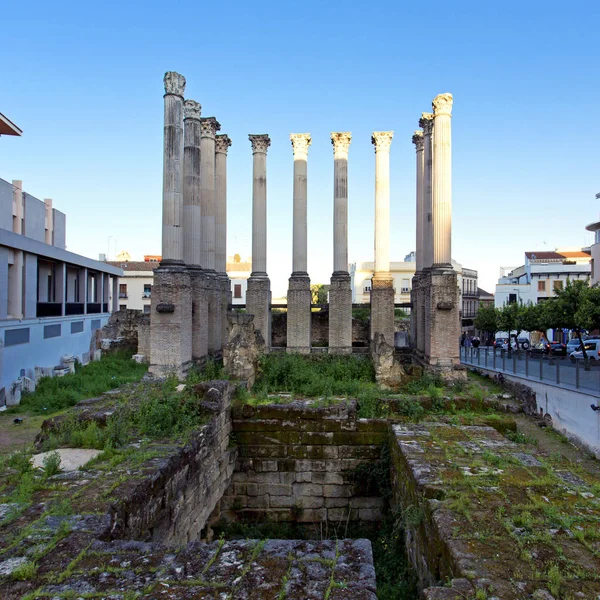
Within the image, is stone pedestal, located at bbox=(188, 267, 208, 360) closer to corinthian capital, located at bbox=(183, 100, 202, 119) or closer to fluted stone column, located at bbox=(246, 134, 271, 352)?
fluted stone column, located at bbox=(246, 134, 271, 352)

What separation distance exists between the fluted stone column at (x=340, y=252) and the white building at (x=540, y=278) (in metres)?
25.7

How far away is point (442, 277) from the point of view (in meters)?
13.1

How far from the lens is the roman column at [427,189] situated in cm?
1516

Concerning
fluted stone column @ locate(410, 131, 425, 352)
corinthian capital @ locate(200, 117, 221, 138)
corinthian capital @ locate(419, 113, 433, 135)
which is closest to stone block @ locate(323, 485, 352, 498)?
fluted stone column @ locate(410, 131, 425, 352)

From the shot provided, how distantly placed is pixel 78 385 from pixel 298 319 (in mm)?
7277

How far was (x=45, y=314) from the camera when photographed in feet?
59.8

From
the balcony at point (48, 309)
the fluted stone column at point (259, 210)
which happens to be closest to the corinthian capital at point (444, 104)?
the fluted stone column at point (259, 210)

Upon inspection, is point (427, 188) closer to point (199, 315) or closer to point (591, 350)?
point (199, 315)

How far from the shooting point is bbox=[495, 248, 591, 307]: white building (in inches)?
1529

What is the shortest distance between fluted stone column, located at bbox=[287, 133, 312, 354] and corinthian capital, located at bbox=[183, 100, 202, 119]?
4383 millimetres

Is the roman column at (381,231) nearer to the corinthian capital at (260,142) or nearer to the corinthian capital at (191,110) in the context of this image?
the corinthian capital at (260,142)

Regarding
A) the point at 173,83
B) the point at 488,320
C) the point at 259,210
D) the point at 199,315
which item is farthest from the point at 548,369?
the point at 488,320

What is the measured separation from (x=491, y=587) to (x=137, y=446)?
169 inches

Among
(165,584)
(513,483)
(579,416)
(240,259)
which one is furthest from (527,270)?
(165,584)
